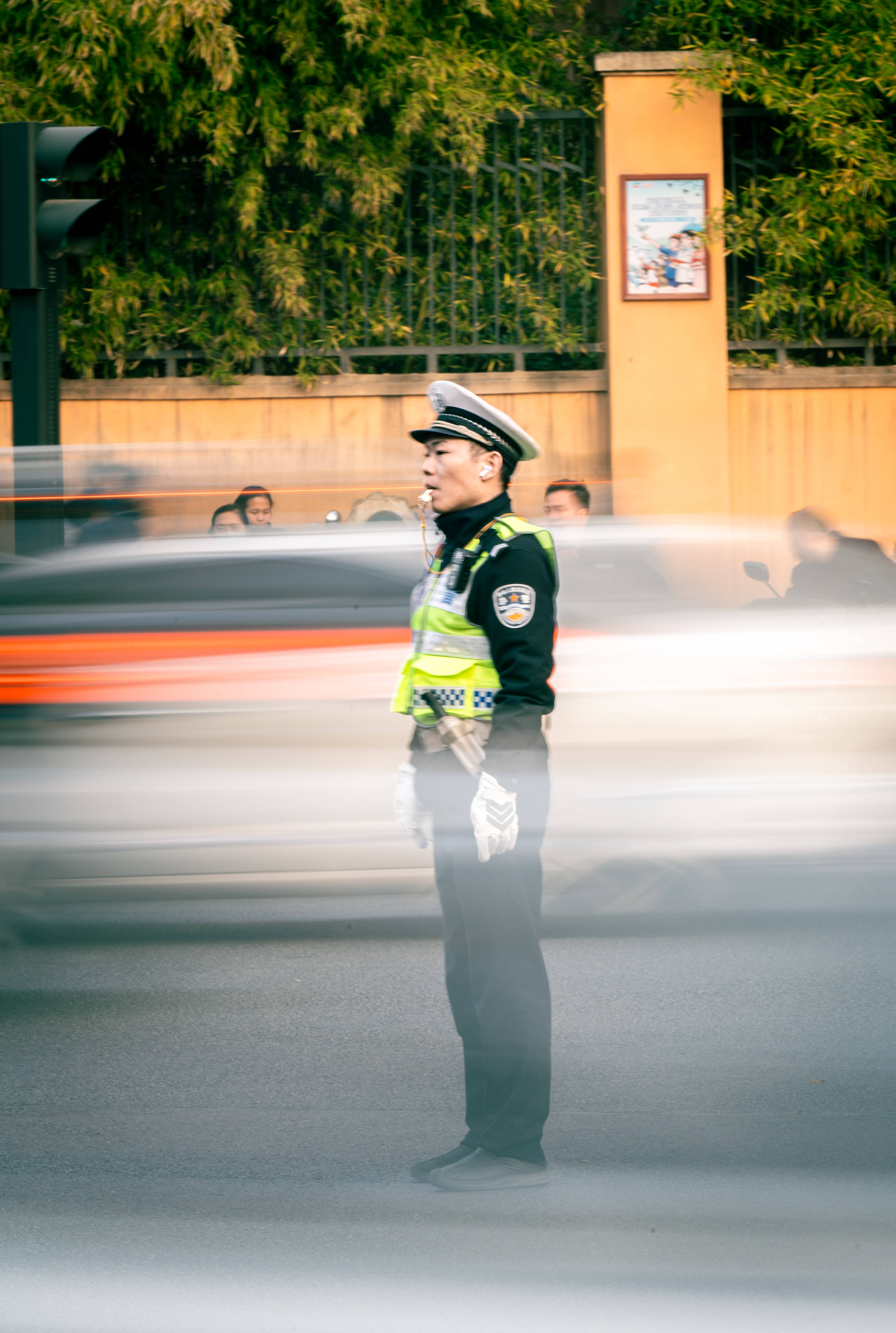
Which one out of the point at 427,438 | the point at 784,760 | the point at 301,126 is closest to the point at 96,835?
the point at 427,438

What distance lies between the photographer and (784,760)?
451 cm

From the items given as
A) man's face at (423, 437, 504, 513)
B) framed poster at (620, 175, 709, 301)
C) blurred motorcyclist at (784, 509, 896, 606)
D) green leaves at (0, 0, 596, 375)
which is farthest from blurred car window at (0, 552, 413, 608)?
framed poster at (620, 175, 709, 301)

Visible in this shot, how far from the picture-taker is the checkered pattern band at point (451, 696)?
3.10 metres

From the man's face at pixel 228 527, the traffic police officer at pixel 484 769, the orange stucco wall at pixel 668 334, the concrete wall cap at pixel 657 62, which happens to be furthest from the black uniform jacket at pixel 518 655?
the concrete wall cap at pixel 657 62

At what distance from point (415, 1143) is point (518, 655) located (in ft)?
4.23

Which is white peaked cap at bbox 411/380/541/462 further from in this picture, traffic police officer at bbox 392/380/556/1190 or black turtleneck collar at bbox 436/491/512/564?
black turtleneck collar at bbox 436/491/512/564

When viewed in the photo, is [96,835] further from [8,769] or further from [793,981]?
[793,981]

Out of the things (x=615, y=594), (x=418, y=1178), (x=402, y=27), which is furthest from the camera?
(x=402, y=27)

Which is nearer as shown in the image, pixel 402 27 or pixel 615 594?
pixel 615 594

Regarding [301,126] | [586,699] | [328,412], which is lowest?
[586,699]

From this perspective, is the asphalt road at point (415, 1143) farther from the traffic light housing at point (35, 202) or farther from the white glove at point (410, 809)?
the traffic light housing at point (35, 202)

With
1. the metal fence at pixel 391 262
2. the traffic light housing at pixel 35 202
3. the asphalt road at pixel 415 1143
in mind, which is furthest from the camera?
the metal fence at pixel 391 262

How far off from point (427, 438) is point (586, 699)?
4.64ft

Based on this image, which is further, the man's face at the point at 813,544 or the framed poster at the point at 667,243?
the framed poster at the point at 667,243
